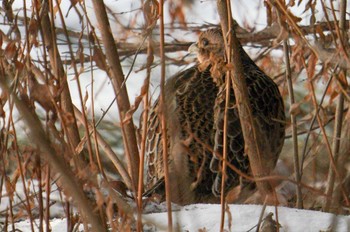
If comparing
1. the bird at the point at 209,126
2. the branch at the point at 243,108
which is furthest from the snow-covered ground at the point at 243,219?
the bird at the point at 209,126

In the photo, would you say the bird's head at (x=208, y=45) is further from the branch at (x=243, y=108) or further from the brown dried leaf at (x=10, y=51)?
the brown dried leaf at (x=10, y=51)

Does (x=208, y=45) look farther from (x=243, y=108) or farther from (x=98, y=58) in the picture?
(x=98, y=58)

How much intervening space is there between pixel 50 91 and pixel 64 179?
844 millimetres

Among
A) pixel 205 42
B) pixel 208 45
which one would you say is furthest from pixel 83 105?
pixel 205 42

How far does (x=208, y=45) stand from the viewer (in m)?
5.31

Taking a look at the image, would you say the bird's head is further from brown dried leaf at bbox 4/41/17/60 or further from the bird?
brown dried leaf at bbox 4/41/17/60

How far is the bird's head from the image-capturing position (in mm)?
5297

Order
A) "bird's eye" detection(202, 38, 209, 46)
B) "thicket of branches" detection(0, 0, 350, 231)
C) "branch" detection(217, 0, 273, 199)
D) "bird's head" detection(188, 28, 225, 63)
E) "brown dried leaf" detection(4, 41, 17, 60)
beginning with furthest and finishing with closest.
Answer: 1. "bird's eye" detection(202, 38, 209, 46)
2. "bird's head" detection(188, 28, 225, 63)
3. "branch" detection(217, 0, 273, 199)
4. "brown dried leaf" detection(4, 41, 17, 60)
5. "thicket of branches" detection(0, 0, 350, 231)

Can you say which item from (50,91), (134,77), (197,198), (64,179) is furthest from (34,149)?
(134,77)

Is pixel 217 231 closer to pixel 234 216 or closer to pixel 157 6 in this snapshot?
pixel 234 216

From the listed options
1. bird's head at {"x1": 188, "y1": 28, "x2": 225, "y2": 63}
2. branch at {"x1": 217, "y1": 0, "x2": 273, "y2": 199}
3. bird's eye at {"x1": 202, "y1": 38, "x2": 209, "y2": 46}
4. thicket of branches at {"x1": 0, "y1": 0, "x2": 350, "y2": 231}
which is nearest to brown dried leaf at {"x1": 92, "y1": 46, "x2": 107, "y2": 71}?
thicket of branches at {"x1": 0, "y1": 0, "x2": 350, "y2": 231}

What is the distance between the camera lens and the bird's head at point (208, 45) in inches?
209

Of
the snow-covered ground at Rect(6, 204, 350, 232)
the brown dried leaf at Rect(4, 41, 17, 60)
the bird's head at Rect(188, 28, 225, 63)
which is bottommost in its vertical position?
the snow-covered ground at Rect(6, 204, 350, 232)

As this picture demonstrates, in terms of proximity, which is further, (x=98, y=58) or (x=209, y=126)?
(x=209, y=126)
